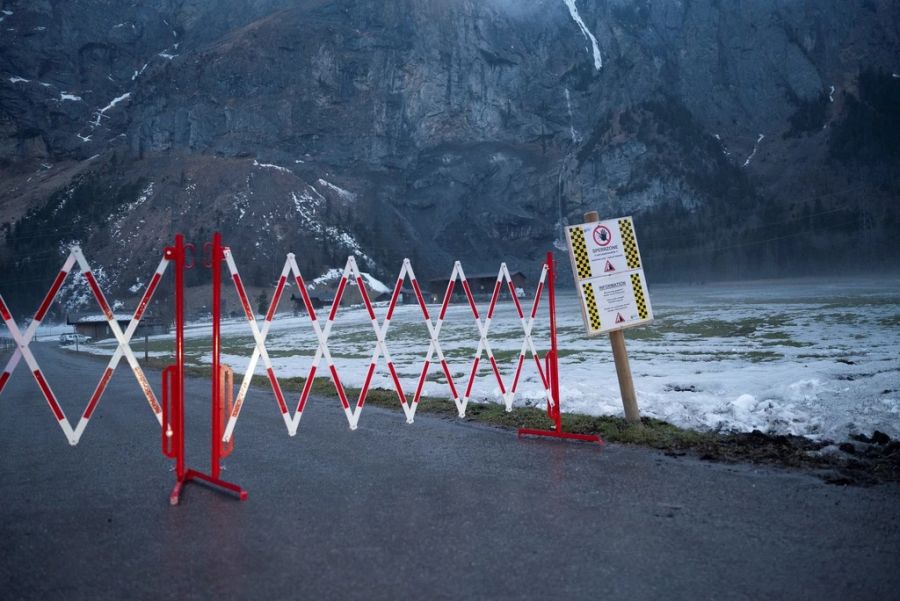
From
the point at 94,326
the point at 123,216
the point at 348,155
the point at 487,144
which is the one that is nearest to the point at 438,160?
the point at 487,144

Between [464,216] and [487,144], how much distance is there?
28213 mm

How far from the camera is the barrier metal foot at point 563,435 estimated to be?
7102 millimetres

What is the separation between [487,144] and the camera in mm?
182000

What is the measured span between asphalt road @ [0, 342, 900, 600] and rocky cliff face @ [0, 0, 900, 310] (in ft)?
424

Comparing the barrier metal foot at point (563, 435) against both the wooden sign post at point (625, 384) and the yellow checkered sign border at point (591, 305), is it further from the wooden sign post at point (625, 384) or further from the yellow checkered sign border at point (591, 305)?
the yellow checkered sign border at point (591, 305)

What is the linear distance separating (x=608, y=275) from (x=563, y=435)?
7.06ft

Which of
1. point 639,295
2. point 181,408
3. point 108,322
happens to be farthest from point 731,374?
point 108,322

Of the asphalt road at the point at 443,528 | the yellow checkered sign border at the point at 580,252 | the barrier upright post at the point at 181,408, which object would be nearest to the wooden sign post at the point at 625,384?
the yellow checkered sign border at the point at 580,252

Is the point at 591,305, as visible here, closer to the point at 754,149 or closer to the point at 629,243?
the point at 629,243

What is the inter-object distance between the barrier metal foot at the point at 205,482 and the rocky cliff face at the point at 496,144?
130441 mm

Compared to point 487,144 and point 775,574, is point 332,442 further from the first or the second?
point 487,144

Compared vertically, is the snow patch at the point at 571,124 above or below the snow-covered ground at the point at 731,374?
above

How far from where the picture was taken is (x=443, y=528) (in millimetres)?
4367

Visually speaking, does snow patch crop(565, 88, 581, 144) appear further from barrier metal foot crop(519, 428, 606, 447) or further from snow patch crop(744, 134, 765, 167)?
barrier metal foot crop(519, 428, 606, 447)
